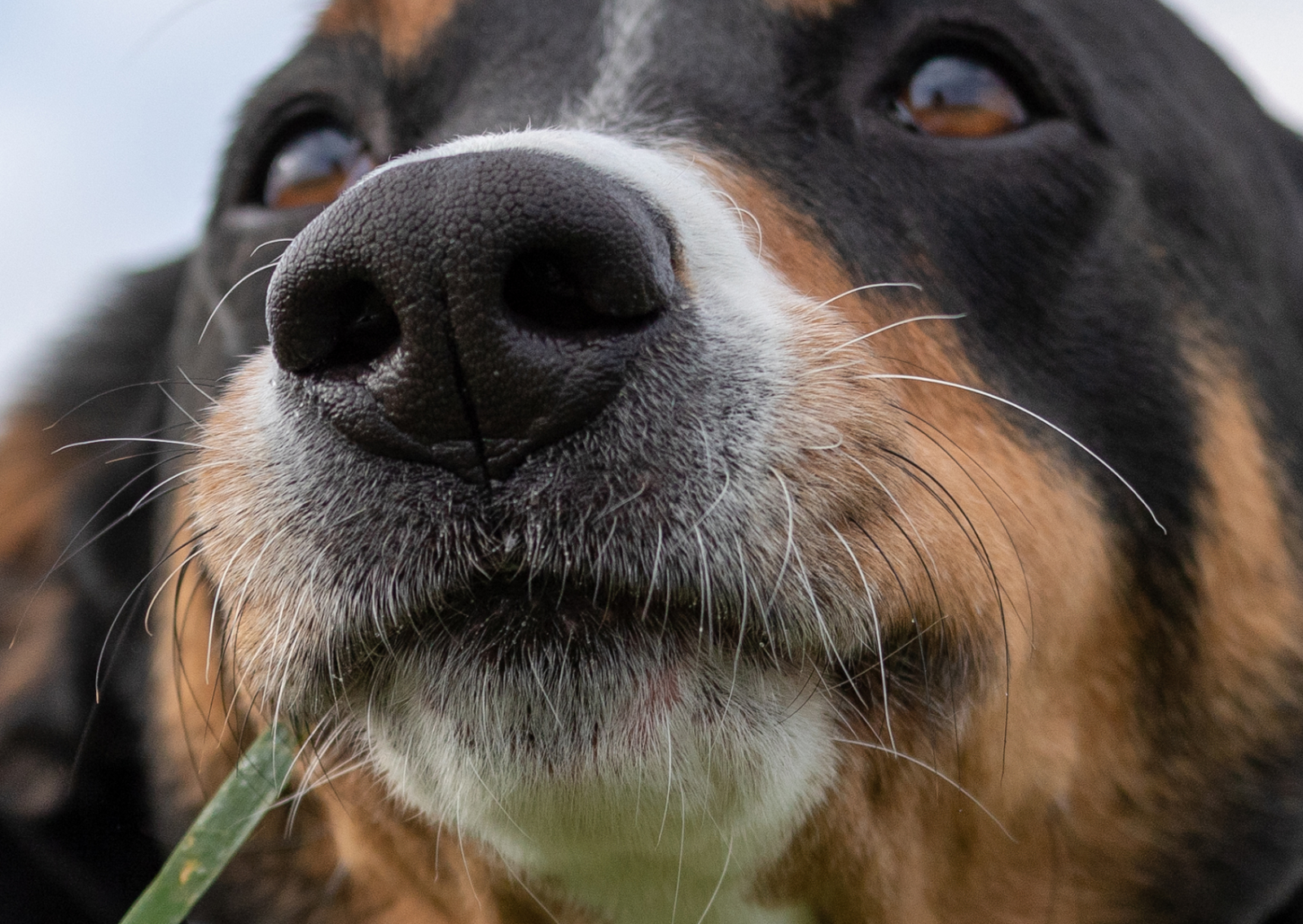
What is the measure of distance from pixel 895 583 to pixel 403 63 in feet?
5.86

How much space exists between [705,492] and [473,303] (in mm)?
415

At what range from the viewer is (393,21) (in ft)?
9.71

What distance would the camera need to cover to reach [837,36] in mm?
2658

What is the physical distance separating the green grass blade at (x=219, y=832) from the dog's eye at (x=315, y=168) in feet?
4.37

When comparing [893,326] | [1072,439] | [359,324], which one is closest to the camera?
[359,324]

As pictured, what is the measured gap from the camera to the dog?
170cm

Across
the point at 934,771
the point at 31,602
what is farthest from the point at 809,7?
the point at 31,602

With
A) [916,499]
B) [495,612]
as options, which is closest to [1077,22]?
[916,499]

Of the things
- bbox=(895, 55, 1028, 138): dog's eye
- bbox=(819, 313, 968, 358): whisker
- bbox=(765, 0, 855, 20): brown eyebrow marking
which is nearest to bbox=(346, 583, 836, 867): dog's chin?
bbox=(819, 313, 968, 358): whisker

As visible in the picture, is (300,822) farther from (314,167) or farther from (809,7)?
(809,7)

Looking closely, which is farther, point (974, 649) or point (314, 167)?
point (314, 167)

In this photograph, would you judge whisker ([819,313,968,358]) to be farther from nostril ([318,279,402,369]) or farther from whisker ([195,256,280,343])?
whisker ([195,256,280,343])

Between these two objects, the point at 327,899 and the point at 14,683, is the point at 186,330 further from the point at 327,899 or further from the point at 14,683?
the point at 327,899

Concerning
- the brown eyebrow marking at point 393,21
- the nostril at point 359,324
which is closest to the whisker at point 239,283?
the nostril at point 359,324
